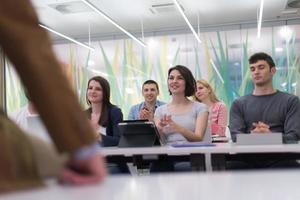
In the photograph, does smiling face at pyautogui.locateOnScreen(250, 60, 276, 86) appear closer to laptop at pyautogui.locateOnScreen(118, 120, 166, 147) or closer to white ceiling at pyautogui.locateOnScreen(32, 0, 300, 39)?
laptop at pyautogui.locateOnScreen(118, 120, 166, 147)

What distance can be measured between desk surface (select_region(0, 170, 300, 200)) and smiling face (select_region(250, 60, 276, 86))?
2290 mm

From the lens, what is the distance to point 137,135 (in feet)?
8.80

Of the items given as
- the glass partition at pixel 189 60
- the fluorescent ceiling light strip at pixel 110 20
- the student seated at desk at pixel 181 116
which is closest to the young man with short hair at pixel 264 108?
the student seated at desk at pixel 181 116

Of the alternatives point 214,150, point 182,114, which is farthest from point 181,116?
point 214,150

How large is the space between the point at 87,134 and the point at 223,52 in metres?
7.28

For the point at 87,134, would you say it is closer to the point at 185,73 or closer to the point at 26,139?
the point at 26,139

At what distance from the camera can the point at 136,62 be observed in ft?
26.5

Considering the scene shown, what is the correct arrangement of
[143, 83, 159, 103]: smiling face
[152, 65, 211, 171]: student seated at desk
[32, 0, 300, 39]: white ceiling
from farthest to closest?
[32, 0, 300, 39]: white ceiling → [143, 83, 159, 103]: smiling face → [152, 65, 211, 171]: student seated at desk

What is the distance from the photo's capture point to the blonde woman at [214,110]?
4.48 m

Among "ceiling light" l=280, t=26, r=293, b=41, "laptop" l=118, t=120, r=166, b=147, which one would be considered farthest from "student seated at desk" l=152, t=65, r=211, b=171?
"ceiling light" l=280, t=26, r=293, b=41

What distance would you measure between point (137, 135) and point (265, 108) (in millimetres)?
1033

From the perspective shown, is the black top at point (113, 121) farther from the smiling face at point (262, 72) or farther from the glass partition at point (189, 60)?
the glass partition at point (189, 60)

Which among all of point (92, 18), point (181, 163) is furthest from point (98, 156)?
point (92, 18)

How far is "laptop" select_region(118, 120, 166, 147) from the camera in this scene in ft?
8.65
